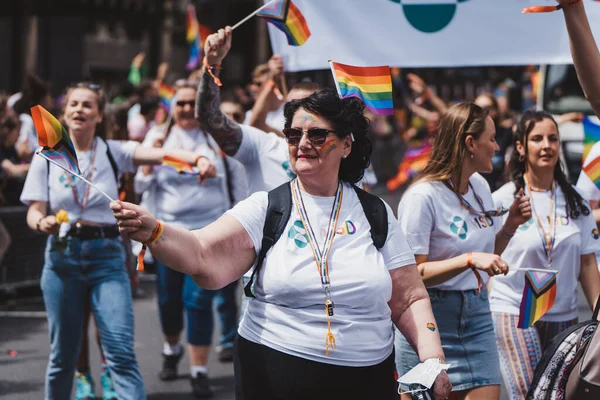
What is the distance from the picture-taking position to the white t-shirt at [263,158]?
5875mm

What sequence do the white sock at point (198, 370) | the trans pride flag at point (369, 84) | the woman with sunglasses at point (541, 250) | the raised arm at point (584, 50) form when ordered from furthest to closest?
1. the white sock at point (198, 370)
2. the woman with sunglasses at point (541, 250)
3. the trans pride flag at point (369, 84)
4. the raised arm at point (584, 50)

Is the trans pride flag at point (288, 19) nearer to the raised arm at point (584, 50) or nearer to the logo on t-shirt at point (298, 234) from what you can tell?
the logo on t-shirt at point (298, 234)

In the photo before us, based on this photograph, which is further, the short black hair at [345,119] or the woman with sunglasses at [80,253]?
the woman with sunglasses at [80,253]

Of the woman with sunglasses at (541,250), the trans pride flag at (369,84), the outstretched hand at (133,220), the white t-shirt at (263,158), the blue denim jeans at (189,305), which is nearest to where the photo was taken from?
the outstretched hand at (133,220)

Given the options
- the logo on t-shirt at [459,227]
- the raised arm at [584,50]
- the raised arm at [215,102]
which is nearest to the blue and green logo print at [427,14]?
the raised arm at [215,102]

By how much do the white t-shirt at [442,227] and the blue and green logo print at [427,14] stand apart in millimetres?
1520

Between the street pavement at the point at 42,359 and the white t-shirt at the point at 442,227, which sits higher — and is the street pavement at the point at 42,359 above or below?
below

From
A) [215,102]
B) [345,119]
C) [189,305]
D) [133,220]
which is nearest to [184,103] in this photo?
[189,305]

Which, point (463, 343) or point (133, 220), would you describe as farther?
point (463, 343)

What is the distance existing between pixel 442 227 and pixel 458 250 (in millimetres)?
130

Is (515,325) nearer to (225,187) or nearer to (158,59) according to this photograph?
(225,187)

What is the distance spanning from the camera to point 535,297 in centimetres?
490

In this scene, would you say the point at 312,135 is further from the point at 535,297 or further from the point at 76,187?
the point at 76,187

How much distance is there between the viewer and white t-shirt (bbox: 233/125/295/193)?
588 centimetres
